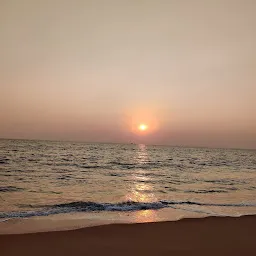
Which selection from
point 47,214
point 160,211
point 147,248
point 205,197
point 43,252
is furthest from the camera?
point 205,197

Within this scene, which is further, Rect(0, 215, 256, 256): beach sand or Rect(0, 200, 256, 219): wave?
Rect(0, 200, 256, 219): wave

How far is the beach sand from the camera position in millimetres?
6688

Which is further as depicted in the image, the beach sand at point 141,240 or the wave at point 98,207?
the wave at point 98,207

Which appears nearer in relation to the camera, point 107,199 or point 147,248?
point 147,248

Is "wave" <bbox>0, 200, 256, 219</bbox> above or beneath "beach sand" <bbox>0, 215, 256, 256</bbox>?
beneath

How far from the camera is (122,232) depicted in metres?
8.20

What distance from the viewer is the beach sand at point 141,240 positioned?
6.69m

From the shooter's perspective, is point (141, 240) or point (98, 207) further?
point (98, 207)

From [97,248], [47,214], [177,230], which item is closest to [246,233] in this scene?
[177,230]

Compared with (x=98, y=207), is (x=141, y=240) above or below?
above

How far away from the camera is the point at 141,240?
24.8ft

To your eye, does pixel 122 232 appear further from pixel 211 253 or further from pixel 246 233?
pixel 246 233

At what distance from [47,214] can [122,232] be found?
135 inches

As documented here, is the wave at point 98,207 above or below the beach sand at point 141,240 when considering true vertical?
below
